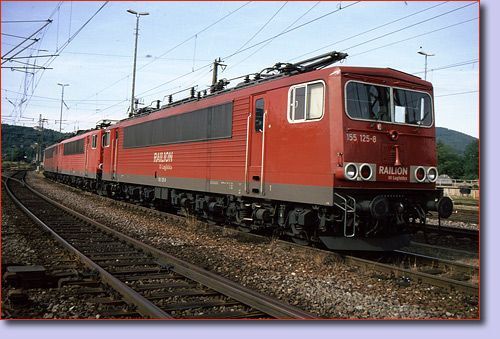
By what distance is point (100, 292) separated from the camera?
19.1 ft

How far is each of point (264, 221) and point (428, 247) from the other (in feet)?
13.0

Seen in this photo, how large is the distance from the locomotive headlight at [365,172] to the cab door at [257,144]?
7.98 ft

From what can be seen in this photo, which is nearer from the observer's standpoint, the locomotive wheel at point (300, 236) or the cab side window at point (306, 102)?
the cab side window at point (306, 102)

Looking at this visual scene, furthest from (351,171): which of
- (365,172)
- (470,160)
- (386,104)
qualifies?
(470,160)

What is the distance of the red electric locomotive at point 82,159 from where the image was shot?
23.1 meters

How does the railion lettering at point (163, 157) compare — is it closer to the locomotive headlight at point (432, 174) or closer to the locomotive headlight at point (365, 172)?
the locomotive headlight at point (365, 172)

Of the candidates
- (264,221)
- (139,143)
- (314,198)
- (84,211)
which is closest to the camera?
(314,198)

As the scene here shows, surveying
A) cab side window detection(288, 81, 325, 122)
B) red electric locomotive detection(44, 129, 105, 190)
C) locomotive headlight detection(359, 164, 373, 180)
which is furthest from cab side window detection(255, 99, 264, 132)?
red electric locomotive detection(44, 129, 105, 190)

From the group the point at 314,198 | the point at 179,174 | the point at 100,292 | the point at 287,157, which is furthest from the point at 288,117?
the point at 179,174

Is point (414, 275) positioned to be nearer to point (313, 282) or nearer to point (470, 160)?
point (313, 282)

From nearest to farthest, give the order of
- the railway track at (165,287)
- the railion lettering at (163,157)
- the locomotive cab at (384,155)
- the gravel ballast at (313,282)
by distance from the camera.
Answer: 1. the railway track at (165,287)
2. the gravel ballast at (313,282)
3. the locomotive cab at (384,155)
4. the railion lettering at (163,157)

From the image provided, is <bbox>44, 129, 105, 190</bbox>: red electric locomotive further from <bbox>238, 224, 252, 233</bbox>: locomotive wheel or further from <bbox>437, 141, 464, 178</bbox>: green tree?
<bbox>437, 141, 464, 178</bbox>: green tree

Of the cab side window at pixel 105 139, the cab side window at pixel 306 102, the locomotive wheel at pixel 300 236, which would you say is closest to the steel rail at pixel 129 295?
the locomotive wheel at pixel 300 236

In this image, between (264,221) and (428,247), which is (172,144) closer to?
(264,221)
